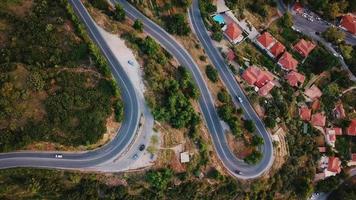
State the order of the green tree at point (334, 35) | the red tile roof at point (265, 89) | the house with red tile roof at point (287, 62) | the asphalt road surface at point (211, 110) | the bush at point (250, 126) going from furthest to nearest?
the green tree at point (334, 35) → the house with red tile roof at point (287, 62) → the red tile roof at point (265, 89) → the bush at point (250, 126) → the asphalt road surface at point (211, 110)

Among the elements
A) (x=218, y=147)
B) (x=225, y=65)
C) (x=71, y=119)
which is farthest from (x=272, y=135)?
(x=71, y=119)

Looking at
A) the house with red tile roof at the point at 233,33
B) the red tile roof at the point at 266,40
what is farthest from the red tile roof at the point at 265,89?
the house with red tile roof at the point at 233,33

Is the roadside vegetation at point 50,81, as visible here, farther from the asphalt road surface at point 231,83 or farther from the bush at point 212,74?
the asphalt road surface at point 231,83

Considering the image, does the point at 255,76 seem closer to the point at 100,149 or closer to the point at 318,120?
the point at 318,120

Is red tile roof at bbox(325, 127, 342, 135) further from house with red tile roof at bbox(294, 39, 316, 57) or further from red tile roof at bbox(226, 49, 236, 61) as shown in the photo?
red tile roof at bbox(226, 49, 236, 61)

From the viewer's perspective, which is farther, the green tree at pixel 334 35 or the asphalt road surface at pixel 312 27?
the asphalt road surface at pixel 312 27

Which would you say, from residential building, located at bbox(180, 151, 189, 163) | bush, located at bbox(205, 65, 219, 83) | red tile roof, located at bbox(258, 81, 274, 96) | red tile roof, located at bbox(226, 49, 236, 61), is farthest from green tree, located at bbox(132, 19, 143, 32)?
red tile roof, located at bbox(258, 81, 274, 96)
